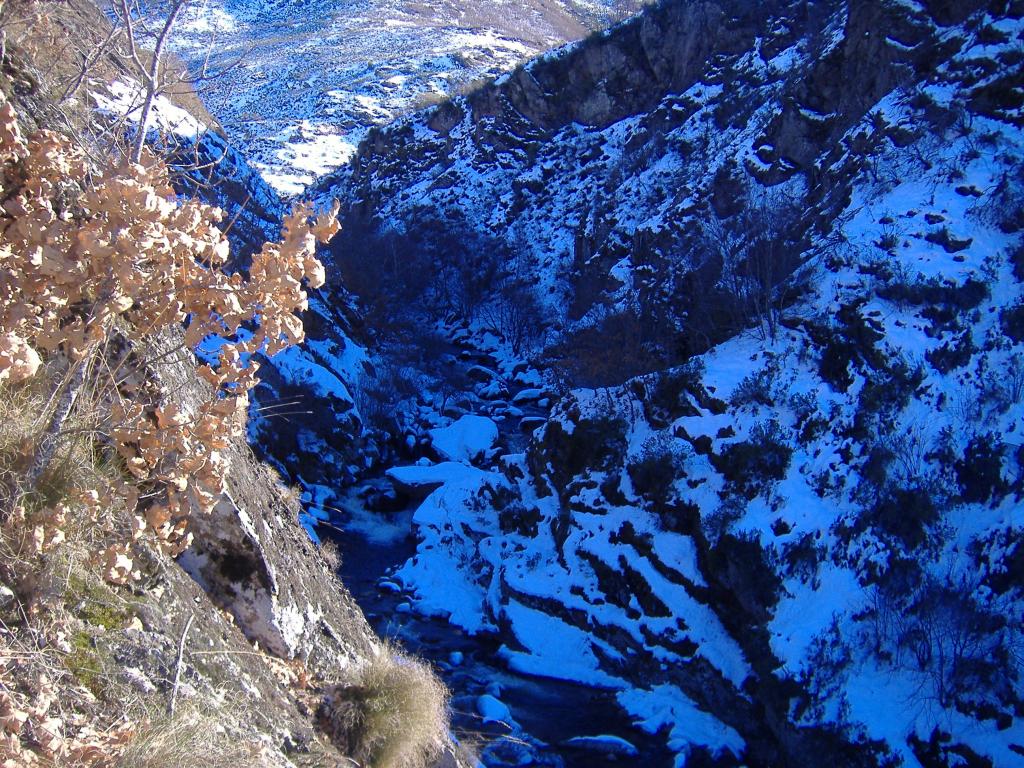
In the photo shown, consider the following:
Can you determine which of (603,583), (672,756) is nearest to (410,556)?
(603,583)

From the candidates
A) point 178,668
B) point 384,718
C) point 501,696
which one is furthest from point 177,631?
point 501,696

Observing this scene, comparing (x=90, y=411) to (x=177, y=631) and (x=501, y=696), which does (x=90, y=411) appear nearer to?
(x=177, y=631)

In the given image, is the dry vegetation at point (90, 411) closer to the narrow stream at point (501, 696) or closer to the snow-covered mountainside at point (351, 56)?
the narrow stream at point (501, 696)

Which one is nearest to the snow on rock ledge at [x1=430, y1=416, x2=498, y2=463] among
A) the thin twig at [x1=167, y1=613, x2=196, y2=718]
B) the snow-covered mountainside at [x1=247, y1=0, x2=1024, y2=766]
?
the snow-covered mountainside at [x1=247, y1=0, x2=1024, y2=766]

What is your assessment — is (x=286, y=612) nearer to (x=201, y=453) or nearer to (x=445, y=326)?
(x=201, y=453)

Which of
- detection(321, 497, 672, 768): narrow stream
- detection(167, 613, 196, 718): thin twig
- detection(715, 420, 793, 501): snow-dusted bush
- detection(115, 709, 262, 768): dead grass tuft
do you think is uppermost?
detection(715, 420, 793, 501): snow-dusted bush

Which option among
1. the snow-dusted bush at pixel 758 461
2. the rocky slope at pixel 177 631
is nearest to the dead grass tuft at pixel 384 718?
the rocky slope at pixel 177 631

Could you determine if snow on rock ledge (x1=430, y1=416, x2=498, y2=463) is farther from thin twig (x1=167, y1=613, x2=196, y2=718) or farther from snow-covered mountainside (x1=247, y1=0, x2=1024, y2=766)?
thin twig (x1=167, y1=613, x2=196, y2=718)
